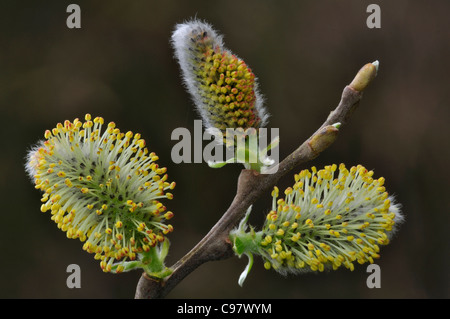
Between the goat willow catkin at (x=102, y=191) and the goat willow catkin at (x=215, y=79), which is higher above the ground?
the goat willow catkin at (x=215, y=79)

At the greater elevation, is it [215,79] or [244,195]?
[215,79]

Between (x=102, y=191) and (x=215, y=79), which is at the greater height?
(x=215, y=79)

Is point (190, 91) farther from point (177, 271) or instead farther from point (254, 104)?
point (177, 271)

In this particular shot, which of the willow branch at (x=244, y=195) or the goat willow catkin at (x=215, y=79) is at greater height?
the goat willow catkin at (x=215, y=79)

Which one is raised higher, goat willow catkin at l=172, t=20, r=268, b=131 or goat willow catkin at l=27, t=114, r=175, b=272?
goat willow catkin at l=172, t=20, r=268, b=131

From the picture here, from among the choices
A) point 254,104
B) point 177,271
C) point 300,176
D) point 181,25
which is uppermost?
point 181,25

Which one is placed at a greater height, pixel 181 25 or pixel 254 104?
pixel 181 25

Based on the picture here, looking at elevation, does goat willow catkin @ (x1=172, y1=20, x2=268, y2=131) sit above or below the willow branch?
above

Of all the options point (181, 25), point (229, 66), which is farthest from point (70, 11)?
point (229, 66)
